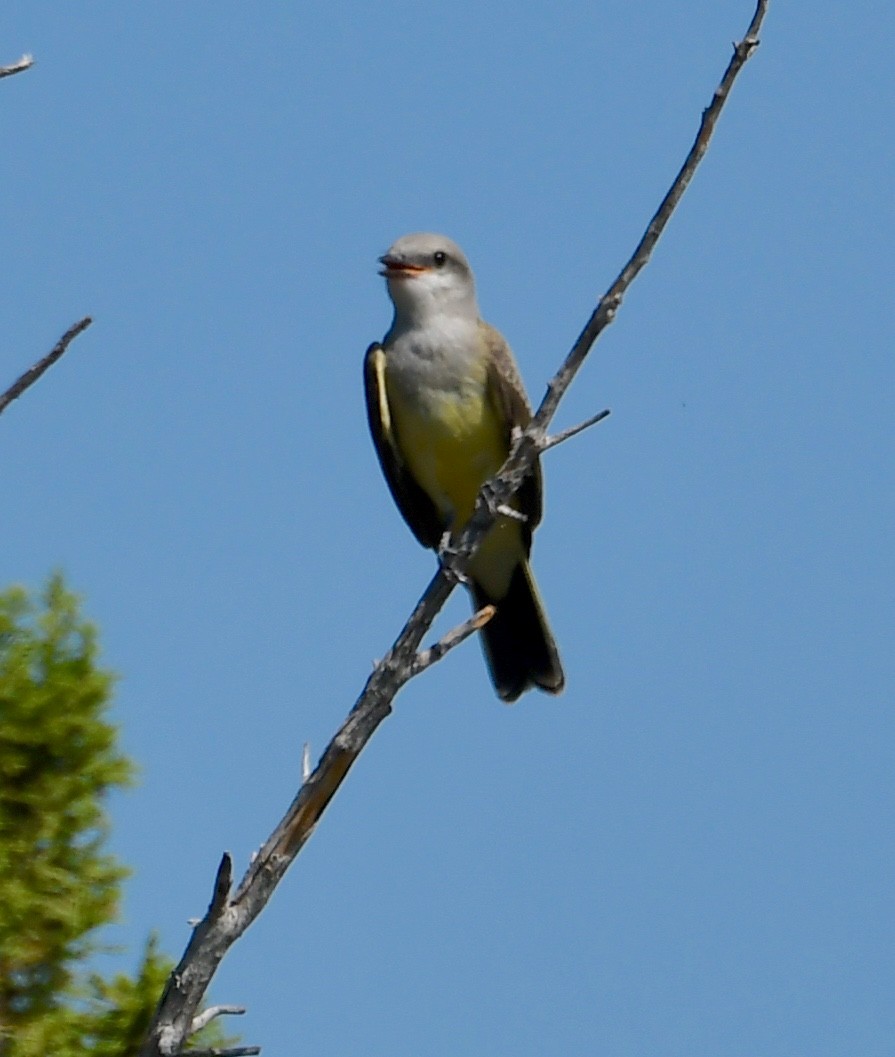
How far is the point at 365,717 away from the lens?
4.43 m

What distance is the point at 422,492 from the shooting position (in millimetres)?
7816

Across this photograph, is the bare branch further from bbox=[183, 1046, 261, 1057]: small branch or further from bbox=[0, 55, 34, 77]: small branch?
bbox=[0, 55, 34, 77]: small branch

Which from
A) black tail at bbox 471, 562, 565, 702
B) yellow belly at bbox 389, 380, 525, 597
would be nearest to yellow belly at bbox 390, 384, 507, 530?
yellow belly at bbox 389, 380, 525, 597

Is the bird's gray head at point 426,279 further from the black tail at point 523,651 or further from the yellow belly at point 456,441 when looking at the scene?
the black tail at point 523,651

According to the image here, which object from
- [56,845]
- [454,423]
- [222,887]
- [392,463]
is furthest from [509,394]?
[222,887]

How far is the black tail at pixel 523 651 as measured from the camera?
7.85 meters

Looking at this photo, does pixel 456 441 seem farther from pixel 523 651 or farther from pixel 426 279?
pixel 523 651

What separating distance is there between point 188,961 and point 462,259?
4.48 meters

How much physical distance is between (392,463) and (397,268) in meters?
0.84

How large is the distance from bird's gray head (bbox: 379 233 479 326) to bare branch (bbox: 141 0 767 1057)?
2.77m

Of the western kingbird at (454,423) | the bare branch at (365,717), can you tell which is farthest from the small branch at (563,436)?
the western kingbird at (454,423)

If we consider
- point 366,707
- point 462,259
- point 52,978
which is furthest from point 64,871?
point 462,259

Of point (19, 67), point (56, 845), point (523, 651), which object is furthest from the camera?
point (523, 651)

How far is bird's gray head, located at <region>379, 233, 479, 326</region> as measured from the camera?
25.0 ft
